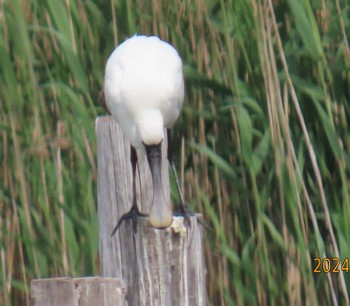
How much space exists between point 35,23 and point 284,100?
2.42ft

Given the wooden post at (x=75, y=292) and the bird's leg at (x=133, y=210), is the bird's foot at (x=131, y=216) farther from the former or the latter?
the wooden post at (x=75, y=292)

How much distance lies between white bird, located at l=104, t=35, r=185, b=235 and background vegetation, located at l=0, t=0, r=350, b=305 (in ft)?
0.70

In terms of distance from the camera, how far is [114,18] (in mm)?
2938

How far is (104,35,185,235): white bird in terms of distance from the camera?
2529 mm

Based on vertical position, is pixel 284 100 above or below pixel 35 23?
below

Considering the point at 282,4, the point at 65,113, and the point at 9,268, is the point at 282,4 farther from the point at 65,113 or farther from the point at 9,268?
the point at 9,268

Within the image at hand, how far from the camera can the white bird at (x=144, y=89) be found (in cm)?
253

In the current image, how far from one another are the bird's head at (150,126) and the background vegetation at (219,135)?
0.30m

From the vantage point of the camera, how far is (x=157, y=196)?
2.29 metres

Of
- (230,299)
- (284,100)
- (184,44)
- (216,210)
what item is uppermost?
(184,44)

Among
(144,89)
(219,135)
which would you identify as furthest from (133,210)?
(219,135)

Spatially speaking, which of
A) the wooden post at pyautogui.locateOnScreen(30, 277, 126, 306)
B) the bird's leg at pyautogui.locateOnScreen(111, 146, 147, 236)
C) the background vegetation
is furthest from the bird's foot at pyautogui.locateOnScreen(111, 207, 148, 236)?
the background vegetation

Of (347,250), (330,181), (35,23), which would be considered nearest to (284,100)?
(330,181)

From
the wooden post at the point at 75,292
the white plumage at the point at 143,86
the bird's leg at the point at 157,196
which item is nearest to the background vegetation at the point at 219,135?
the white plumage at the point at 143,86
